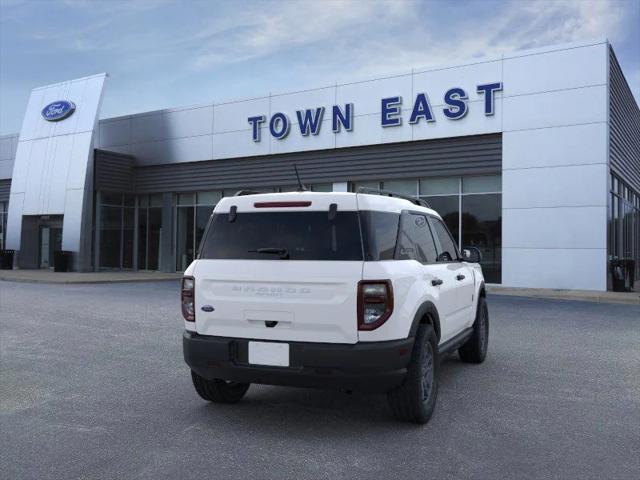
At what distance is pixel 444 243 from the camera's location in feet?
21.3

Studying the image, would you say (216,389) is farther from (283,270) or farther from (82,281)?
(82,281)

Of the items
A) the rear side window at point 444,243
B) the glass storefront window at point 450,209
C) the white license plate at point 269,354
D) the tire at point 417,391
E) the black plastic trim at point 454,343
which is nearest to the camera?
the white license plate at point 269,354

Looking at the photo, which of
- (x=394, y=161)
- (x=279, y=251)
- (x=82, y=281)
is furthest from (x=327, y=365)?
(x=82, y=281)

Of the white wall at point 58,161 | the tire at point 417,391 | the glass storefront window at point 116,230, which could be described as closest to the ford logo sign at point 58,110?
the white wall at point 58,161

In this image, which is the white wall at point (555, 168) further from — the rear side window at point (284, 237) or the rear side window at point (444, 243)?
the rear side window at point (284, 237)

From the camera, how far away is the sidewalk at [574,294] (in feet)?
48.5

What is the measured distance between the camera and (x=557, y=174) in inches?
689

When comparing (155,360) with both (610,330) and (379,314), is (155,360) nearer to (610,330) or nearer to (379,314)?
(379,314)

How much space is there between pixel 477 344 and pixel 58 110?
24.5m

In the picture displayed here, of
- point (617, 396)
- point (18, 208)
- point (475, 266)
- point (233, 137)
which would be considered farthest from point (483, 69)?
point (18, 208)

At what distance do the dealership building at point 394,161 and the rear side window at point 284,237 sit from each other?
14.4 metres

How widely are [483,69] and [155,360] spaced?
1487cm

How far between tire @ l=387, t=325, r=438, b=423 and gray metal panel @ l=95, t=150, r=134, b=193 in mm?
23341

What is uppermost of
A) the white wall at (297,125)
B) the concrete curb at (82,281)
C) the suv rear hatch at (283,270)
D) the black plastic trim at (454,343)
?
the white wall at (297,125)
